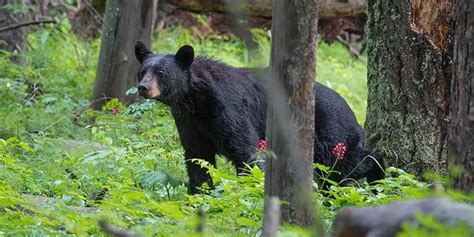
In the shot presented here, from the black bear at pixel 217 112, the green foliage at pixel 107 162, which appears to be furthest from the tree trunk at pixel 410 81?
the black bear at pixel 217 112

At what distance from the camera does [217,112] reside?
8.49 meters

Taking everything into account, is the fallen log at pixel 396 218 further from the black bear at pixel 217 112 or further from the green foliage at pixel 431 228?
the black bear at pixel 217 112

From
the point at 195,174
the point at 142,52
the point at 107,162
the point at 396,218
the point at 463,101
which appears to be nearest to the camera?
the point at 396,218

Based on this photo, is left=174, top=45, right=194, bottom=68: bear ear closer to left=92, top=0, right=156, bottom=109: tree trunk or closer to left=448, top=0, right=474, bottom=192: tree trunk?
left=92, top=0, right=156, bottom=109: tree trunk

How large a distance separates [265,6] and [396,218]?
10.3 meters

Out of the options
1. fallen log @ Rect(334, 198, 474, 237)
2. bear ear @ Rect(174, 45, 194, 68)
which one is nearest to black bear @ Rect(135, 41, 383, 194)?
bear ear @ Rect(174, 45, 194, 68)

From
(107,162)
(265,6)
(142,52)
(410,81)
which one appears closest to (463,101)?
(410,81)

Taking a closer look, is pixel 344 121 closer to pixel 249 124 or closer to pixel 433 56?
pixel 249 124

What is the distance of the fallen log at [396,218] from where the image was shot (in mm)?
3412

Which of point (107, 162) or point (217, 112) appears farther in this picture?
point (217, 112)

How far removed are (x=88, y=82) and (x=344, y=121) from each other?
5.03 m

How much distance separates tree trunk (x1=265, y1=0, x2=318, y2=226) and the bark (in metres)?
8.32

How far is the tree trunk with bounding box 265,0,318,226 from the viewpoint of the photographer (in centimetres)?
452

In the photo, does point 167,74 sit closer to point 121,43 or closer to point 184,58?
point 184,58
